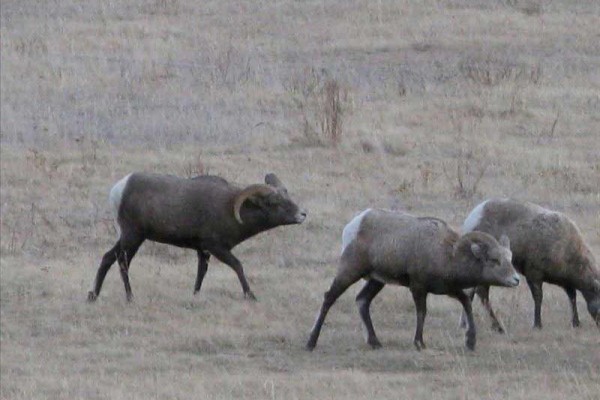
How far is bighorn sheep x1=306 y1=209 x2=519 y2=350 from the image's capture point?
11859 mm

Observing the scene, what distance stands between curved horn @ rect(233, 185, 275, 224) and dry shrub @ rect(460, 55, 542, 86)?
9.01 m

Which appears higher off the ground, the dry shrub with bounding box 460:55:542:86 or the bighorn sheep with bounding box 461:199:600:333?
the bighorn sheep with bounding box 461:199:600:333

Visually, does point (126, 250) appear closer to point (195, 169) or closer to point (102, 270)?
point (102, 270)

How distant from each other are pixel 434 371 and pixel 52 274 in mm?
4604

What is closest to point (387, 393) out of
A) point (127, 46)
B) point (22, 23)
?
point (127, 46)

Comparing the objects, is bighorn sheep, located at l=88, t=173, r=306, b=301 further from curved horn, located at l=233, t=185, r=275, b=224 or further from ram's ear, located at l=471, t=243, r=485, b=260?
ram's ear, located at l=471, t=243, r=485, b=260

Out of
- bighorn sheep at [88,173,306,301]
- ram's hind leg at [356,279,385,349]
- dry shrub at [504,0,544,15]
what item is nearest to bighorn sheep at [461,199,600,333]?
ram's hind leg at [356,279,385,349]

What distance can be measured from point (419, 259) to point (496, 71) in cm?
1171

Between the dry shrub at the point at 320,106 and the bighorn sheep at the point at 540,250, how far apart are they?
21.7ft

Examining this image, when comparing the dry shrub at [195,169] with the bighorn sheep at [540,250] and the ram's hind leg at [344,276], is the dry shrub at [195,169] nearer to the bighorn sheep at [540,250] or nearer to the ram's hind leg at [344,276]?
the bighorn sheep at [540,250]

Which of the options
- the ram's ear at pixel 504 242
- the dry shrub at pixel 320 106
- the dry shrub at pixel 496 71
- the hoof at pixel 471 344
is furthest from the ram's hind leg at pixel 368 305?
the dry shrub at pixel 496 71

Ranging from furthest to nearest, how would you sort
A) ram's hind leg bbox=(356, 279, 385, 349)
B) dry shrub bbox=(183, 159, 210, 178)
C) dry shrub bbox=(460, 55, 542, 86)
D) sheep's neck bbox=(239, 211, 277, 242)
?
dry shrub bbox=(460, 55, 542, 86) < dry shrub bbox=(183, 159, 210, 178) < sheep's neck bbox=(239, 211, 277, 242) < ram's hind leg bbox=(356, 279, 385, 349)

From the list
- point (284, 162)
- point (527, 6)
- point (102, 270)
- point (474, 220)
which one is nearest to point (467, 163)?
point (284, 162)

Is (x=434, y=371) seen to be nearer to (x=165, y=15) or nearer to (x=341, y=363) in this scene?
(x=341, y=363)
